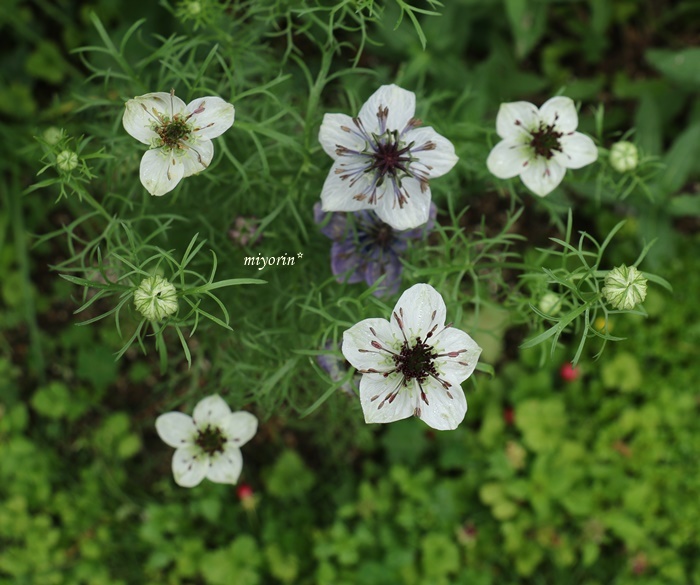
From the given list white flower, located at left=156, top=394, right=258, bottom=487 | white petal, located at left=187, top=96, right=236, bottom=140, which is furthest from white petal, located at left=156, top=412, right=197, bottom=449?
white petal, located at left=187, top=96, right=236, bottom=140

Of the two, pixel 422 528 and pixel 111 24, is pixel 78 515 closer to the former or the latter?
pixel 422 528

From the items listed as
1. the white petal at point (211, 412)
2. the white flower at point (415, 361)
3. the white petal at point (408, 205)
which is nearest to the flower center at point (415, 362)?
the white flower at point (415, 361)

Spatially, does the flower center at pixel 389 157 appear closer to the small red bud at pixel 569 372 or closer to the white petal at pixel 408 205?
the white petal at pixel 408 205

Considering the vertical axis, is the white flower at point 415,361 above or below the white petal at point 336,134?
below

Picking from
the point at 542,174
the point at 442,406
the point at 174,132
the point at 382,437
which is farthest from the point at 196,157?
the point at 382,437

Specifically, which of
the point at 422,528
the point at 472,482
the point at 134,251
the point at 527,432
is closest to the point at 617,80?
the point at 527,432

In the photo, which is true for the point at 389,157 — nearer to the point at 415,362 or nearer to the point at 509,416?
the point at 415,362
